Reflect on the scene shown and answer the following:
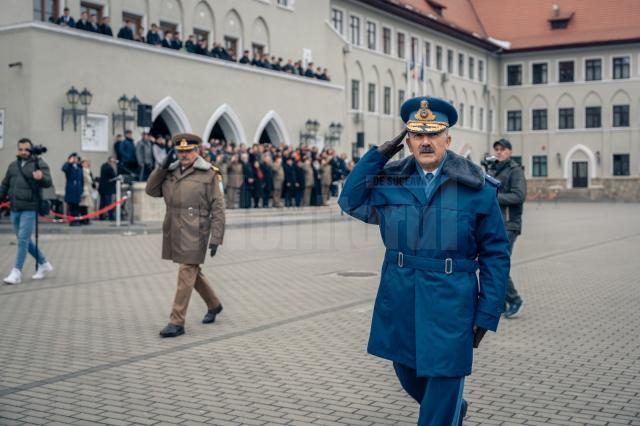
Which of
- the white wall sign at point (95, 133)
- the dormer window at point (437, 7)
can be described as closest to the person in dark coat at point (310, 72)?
the white wall sign at point (95, 133)

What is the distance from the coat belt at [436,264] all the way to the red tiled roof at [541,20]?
2309 inches

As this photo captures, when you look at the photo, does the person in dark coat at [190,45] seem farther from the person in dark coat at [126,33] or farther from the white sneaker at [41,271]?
the white sneaker at [41,271]

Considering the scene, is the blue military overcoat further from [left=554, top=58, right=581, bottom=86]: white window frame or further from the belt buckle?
[left=554, top=58, right=581, bottom=86]: white window frame

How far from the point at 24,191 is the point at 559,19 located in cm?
6286

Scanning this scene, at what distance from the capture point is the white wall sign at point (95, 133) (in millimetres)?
28859

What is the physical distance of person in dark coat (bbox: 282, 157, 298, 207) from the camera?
1330 inches

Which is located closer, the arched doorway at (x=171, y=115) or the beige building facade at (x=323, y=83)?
the beige building facade at (x=323, y=83)

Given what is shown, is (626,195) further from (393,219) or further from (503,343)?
(393,219)

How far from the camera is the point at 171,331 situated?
850 centimetres

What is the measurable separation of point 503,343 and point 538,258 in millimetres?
8683

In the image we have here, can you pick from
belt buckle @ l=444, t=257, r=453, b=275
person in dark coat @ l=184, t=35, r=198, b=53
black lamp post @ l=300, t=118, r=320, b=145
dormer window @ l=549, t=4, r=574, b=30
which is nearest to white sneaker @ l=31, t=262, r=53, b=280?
belt buckle @ l=444, t=257, r=453, b=275

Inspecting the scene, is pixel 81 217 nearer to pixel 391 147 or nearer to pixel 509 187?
pixel 509 187

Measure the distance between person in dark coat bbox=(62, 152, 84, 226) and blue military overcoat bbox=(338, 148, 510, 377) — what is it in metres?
20.9

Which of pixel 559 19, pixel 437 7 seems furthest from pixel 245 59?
pixel 559 19
